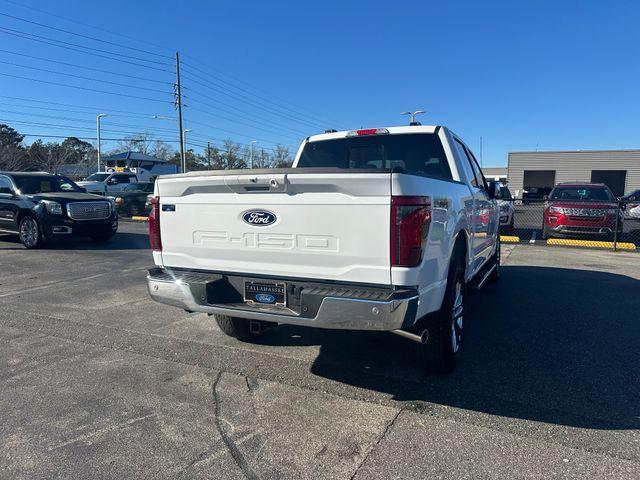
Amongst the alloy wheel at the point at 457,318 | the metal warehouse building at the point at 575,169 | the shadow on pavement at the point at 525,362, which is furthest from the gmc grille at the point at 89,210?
the metal warehouse building at the point at 575,169

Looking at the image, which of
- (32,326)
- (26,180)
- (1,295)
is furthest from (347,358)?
(26,180)

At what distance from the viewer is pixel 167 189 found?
3859 mm

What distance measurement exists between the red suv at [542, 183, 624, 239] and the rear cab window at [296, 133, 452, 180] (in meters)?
9.46

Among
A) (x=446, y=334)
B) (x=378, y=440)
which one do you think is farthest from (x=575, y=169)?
(x=378, y=440)

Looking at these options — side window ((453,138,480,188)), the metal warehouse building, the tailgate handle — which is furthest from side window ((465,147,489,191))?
the metal warehouse building

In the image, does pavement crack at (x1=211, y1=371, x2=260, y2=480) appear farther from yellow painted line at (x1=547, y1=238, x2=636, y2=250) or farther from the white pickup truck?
yellow painted line at (x1=547, y1=238, x2=636, y2=250)

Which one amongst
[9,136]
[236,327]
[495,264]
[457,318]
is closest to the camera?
[457,318]

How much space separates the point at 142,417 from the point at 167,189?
68.4 inches

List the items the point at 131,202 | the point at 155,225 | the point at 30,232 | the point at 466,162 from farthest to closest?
the point at 131,202 → the point at 30,232 → the point at 466,162 → the point at 155,225

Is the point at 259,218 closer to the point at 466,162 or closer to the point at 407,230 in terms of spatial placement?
the point at 407,230

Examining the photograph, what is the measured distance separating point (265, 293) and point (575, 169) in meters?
46.0

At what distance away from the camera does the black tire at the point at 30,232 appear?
10891 millimetres

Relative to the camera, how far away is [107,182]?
25.4 m

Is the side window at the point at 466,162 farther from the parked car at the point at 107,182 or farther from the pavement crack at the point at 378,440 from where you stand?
the parked car at the point at 107,182
